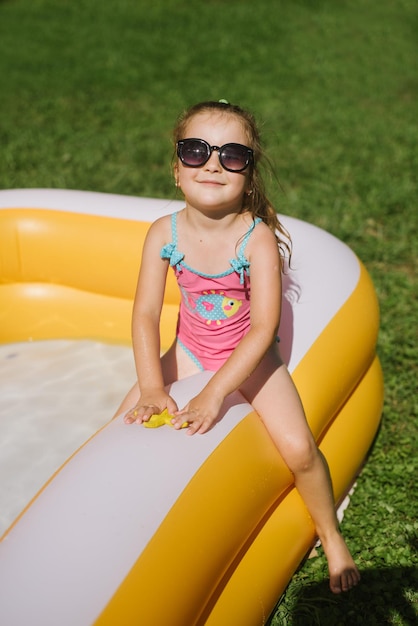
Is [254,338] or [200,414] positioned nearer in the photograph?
[200,414]

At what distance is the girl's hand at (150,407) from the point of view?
1859 mm

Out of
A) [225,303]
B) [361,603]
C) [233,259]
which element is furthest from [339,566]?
[233,259]

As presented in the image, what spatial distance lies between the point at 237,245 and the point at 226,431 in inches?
20.1

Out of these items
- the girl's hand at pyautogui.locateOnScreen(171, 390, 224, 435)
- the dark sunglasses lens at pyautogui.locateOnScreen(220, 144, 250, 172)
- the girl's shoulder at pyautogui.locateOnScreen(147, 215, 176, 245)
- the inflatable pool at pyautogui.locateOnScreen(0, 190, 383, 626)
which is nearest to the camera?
the inflatable pool at pyautogui.locateOnScreen(0, 190, 383, 626)

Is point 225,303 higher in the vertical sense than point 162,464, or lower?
higher

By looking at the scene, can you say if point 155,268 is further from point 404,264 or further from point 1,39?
point 1,39

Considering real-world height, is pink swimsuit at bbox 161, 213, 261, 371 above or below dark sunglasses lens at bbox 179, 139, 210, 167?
below

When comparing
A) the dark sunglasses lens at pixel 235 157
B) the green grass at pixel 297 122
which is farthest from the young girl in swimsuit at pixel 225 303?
the green grass at pixel 297 122

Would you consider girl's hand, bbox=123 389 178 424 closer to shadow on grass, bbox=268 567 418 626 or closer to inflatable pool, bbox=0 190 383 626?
inflatable pool, bbox=0 190 383 626

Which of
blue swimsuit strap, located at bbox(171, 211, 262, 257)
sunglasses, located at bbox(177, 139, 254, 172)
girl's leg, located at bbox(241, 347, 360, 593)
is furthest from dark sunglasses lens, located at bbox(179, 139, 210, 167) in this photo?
girl's leg, located at bbox(241, 347, 360, 593)

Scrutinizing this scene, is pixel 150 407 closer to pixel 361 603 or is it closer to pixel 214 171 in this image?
pixel 214 171

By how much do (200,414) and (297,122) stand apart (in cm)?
443

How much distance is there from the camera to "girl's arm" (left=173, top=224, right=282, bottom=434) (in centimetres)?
185

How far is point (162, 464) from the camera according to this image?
5.63ft
